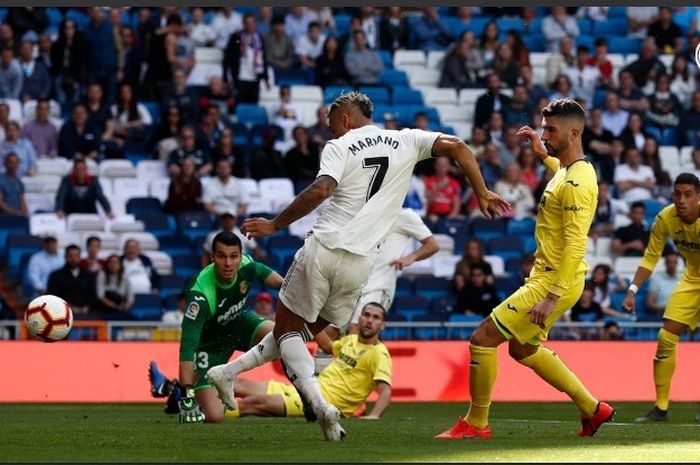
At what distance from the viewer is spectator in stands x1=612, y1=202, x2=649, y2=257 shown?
901 inches

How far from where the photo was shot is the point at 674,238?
14.1m

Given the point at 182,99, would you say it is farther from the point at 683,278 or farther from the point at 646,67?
the point at 683,278

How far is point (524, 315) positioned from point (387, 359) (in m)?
3.41

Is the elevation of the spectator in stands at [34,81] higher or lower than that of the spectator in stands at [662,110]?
higher

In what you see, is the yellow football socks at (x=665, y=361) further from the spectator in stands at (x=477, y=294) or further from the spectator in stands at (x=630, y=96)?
the spectator in stands at (x=630, y=96)

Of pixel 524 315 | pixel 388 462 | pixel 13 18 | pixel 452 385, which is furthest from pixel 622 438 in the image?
pixel 13 18

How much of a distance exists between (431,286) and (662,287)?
3336 millimetres

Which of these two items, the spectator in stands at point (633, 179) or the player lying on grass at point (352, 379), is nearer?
the player lying on grass at point (352, 379)

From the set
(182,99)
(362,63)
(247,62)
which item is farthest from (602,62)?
(182,99)

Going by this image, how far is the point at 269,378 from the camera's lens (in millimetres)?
17688

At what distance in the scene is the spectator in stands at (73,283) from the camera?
19984 mm

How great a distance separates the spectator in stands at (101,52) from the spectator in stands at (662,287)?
867 cm

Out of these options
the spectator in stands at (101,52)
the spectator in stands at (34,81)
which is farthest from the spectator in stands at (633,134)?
the spectator in stands at (34,81)

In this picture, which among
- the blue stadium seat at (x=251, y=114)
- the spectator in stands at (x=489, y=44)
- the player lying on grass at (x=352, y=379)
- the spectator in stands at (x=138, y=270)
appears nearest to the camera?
the player lying on grass at (x=352, y=379)
